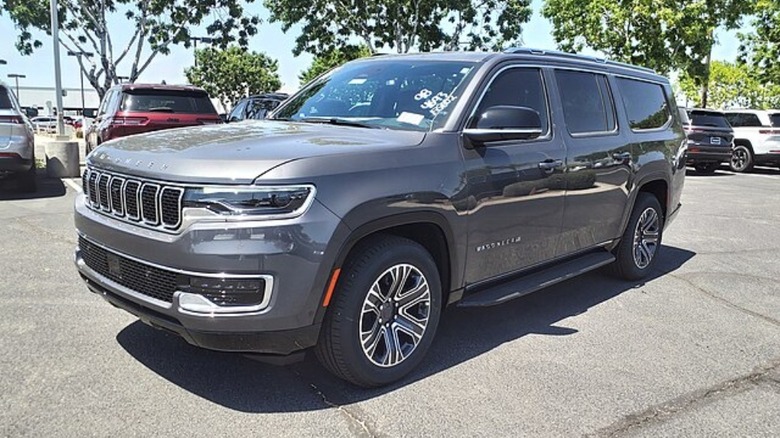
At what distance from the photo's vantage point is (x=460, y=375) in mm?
3771

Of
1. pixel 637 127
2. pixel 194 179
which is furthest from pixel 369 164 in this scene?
pixel 637 127

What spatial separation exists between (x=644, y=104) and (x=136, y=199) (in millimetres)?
4645

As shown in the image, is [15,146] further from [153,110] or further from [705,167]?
[705,167]

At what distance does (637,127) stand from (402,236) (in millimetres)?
3055

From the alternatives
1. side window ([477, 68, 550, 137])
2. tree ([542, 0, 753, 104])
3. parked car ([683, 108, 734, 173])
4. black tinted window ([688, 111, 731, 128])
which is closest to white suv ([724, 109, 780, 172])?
black tinted window ([688, 111, 731, 128])

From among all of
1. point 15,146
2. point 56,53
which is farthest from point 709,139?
point 56,53

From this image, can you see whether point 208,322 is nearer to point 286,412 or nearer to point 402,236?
point 286,412

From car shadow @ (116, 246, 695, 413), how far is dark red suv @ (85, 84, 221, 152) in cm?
765

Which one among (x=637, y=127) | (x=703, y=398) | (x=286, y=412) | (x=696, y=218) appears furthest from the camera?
(x=696, y=218)

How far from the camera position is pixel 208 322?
2996 millimetres

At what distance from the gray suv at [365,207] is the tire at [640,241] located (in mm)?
512

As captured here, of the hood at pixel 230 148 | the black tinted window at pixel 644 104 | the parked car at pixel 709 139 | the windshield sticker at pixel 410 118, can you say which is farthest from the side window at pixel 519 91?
the parked car at pixel 709 139

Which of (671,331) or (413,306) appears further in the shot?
(671,331)

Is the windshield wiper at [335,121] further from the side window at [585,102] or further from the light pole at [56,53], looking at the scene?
the light pole at [56,53]
